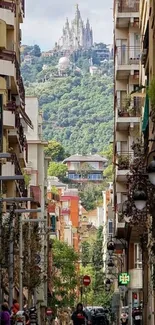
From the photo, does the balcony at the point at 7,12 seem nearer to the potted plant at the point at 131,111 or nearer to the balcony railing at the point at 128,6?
the potted plant at the point at 131,111

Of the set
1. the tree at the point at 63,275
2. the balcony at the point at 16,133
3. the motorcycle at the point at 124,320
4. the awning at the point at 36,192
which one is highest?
the balcony at the point at 16,133

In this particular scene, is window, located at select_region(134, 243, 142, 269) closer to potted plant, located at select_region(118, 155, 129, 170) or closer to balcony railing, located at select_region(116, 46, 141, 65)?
potted plant, located at select_region(118, 155, 129, 170)

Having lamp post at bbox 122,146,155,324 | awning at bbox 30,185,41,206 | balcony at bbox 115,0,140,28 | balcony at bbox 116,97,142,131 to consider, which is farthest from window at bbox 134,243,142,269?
lamp post at bbox 122,146,155,324

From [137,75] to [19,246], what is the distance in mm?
16171

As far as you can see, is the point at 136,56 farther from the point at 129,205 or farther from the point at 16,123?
the point at 129,205

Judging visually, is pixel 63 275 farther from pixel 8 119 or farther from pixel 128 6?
pixel 8 119

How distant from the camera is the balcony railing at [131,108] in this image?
78075 millimetres

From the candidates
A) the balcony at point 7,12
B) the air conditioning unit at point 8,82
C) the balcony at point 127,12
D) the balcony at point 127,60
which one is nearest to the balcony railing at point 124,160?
the balcony at point 127,60

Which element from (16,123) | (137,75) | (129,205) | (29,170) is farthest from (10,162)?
(29,170)

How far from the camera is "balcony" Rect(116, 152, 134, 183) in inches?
3046

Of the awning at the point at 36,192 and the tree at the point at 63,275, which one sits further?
the tree at the point at 63,275

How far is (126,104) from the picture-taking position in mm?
79125

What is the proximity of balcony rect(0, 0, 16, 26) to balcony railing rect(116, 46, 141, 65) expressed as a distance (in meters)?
17.3

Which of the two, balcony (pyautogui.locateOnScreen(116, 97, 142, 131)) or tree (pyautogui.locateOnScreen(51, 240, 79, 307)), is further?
tree (pyautogui.locateOnScreen(51, 240, 79, 307))
